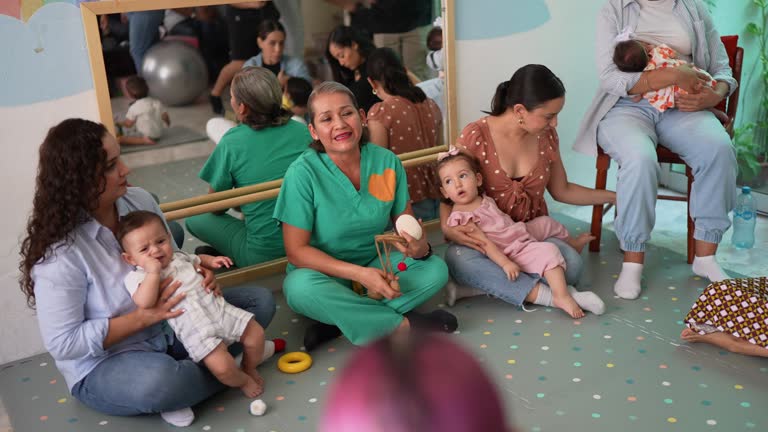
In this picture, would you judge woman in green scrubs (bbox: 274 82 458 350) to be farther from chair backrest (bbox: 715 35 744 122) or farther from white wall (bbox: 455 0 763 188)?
chair backrest (bbox: 715 35 744 122)

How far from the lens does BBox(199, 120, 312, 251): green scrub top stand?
2881 mm

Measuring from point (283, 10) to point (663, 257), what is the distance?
1821mm

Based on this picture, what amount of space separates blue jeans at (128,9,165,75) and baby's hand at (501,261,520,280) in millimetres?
1449

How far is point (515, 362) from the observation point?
2402 mm

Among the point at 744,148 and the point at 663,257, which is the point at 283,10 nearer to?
the point at 663,257

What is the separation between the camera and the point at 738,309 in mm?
2260

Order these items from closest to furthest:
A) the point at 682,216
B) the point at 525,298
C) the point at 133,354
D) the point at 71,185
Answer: the point at 71,185
the point at 133,354
the point at 525,298
the point at 682,216

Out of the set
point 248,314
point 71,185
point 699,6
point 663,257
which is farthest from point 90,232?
point 699,6

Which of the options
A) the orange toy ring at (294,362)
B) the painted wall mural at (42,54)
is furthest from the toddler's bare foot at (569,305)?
the painted wall mural at (42,54)

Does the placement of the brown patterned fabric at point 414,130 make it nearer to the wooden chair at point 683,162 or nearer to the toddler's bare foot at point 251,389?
the wooden chair at point 683,162

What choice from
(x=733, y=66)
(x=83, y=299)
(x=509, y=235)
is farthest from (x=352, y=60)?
(x=733, y=66)

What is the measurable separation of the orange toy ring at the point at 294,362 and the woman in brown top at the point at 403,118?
A: 1.07 meters

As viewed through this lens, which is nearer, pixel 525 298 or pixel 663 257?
pixel 525 298

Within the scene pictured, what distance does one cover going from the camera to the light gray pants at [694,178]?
283cm
